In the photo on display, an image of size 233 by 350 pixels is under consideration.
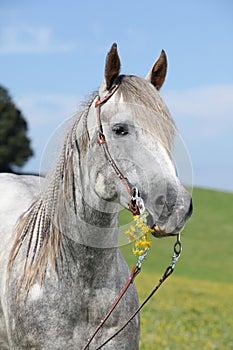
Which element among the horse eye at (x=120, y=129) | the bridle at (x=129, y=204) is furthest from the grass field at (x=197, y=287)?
the horse eye at (x=120, y=129)

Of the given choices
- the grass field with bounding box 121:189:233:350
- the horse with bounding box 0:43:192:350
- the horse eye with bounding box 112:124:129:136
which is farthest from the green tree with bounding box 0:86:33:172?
the horse eye with bounding box 112:124:129:136

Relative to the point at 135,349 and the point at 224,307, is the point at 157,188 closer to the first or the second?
the point at 135,349

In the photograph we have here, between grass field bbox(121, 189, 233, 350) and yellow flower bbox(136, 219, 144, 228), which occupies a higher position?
yellow flower bbox(136, 219, 144, 228)

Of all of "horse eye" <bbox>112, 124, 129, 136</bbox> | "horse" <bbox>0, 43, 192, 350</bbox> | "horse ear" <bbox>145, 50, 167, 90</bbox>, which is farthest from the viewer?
"horse ear" <bbox>145, 50, 167, 90</bbox>

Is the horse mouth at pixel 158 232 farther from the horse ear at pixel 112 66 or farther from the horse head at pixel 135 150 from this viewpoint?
the horse ear at pixel 112 66

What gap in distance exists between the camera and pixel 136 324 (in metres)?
4.22

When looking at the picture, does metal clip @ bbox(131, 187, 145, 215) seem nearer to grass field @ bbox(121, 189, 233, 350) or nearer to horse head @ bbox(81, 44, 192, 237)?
horse head @ bbox(81, 44, 192, 237)

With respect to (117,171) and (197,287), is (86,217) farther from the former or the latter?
(197,287)

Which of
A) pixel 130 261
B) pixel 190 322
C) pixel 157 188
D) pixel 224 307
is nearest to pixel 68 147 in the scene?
pixel 157 188

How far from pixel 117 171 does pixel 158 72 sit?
0.78 metres

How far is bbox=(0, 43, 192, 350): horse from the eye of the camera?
11.4 feet

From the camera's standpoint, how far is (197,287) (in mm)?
22281

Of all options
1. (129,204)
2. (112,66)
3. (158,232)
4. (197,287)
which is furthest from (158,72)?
(197,287)

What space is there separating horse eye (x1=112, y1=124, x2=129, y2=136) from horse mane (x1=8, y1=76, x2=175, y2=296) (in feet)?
0.28
